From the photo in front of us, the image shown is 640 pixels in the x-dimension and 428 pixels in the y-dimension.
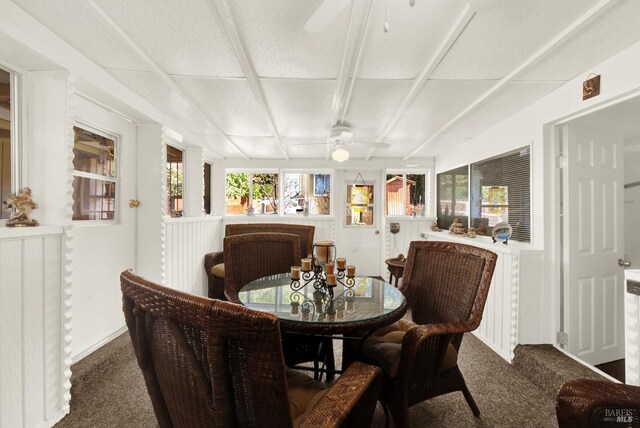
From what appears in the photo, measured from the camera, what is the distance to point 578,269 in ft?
7.22

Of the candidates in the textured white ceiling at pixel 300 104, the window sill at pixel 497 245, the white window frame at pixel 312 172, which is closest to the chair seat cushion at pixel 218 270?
the white window frame at pixel 312 172

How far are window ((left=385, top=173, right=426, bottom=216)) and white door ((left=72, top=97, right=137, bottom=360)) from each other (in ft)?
12.9

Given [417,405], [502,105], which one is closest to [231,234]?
[417,405]

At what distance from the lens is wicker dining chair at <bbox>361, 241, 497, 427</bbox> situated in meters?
1.31

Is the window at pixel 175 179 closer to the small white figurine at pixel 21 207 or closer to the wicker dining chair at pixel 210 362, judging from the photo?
the small white figurine at pixel 21 207

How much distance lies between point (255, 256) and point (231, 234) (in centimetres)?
157

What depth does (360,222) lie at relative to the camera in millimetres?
5070

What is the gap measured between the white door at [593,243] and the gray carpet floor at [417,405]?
740mm

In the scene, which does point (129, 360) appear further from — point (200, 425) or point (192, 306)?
point (192, 306)

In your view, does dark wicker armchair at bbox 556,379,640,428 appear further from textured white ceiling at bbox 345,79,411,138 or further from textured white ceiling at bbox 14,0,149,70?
textured white ceiling at bbox 14,0,149,70

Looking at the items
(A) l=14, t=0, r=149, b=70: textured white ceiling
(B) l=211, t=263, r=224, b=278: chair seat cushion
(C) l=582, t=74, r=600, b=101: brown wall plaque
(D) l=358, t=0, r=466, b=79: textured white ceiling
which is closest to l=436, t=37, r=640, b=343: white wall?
(C) l=582, t=74, r=600, b=101: brown wall plaque

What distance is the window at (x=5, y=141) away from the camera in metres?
1.54

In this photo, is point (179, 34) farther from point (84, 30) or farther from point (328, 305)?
point (328, 305)

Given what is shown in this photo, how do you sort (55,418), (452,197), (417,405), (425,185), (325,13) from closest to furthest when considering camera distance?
(325,13) → (55,418) → (417,405) → (452,197) → (425,185)
